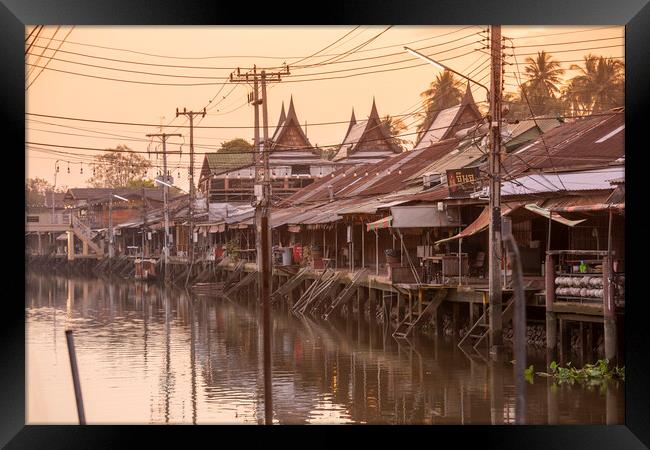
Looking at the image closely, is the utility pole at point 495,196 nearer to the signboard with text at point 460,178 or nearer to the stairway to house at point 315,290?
the signboard with text at point 460,178

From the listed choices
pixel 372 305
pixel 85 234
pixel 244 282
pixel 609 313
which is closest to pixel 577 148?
pixel 609 313

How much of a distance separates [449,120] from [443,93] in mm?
1340

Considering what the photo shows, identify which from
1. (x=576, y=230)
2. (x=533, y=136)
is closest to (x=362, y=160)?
(x=533, y=136)

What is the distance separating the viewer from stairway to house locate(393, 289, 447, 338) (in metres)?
16.9

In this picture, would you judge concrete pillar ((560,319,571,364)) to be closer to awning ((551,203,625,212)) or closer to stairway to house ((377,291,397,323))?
awning ((551,203,625,212))

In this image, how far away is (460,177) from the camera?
15609 mm

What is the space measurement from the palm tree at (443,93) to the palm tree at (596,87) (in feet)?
11.7

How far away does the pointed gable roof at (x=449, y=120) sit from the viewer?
24.1m

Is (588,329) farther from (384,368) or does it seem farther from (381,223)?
(381,223)

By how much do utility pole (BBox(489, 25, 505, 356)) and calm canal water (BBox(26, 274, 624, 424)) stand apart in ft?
1.75

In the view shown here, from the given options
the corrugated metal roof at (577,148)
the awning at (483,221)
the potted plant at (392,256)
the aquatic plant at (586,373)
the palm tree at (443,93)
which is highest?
the palm tree at (443,93)

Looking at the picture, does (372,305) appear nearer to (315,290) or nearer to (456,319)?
(315,290)

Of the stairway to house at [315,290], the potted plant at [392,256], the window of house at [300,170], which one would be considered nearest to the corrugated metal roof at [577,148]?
the potted plant at [392,256]

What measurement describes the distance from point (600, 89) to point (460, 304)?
4.50 metres
